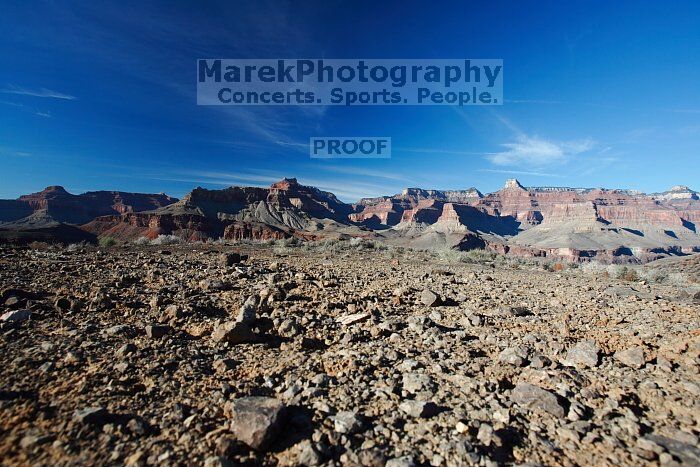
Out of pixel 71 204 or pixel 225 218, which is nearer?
pixel 225 218

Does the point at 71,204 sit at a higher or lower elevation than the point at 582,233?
higher

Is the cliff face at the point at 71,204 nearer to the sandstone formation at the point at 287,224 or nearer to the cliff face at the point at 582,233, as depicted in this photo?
the sandstone formation at the point at 287,224

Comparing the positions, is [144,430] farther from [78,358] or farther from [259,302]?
[259,302]

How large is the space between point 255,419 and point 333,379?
0.98 m

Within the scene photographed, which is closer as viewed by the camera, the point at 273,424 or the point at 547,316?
the point at 273,424

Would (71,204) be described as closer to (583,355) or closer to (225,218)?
(225,218)

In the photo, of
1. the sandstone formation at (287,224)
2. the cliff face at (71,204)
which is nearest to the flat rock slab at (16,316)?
the sandstone formation at (287,224)

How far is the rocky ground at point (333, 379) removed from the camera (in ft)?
7.95

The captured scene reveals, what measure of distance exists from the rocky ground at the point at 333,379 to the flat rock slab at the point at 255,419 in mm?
12

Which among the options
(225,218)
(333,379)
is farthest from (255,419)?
(225,218)

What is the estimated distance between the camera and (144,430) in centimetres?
248

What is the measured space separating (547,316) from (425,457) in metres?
4.57

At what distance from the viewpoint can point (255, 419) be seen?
2594 mm

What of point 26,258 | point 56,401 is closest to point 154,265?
point 26,258
